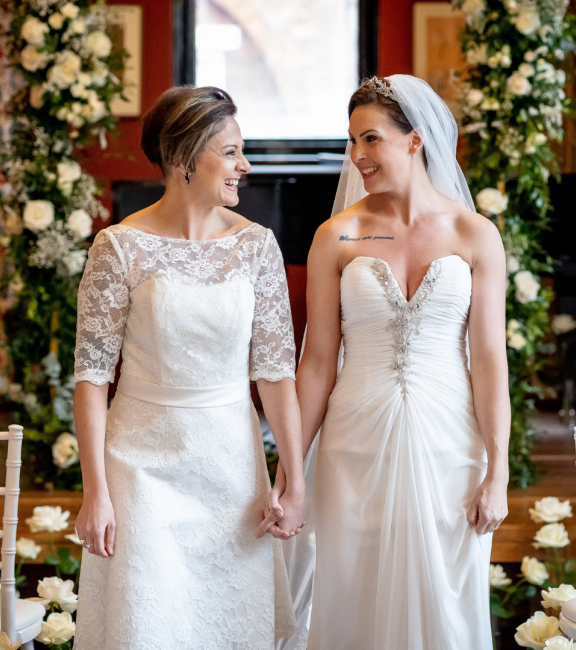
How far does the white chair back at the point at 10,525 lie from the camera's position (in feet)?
6.13

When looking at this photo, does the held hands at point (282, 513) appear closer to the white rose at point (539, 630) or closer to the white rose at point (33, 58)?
the white rose at point (539, 630)

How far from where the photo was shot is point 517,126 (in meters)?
3.69

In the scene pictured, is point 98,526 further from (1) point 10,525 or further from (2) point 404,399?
(2) point 404,399

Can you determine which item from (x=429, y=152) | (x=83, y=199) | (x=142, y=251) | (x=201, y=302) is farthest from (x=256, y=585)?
(x=83, y=199)

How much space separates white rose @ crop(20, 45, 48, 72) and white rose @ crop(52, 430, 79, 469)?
5.65 ft

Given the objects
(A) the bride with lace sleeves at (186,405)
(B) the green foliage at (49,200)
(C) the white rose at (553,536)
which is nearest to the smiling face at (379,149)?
(A) the bride with lace sleeves at (186,405)

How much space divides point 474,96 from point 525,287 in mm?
903

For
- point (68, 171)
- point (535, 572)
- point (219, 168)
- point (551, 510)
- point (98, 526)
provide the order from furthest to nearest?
1. point (68, 171)
2. point (551, 510)
3. point (535, 572)
4. point (219, 168)
5. point (98, 526)

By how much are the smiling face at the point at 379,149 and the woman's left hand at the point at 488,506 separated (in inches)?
30.4

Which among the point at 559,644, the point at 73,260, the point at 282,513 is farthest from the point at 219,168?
the point at 73,260

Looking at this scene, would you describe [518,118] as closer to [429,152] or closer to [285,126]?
[429,152]

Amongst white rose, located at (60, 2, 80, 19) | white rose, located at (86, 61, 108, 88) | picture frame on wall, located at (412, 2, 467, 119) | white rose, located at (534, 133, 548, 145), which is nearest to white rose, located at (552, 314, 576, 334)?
picture frame on wall, located at (412, 2, 467, 119)

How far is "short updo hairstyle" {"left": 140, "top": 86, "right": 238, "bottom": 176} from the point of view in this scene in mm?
1758

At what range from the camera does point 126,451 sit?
1781 millimetres
